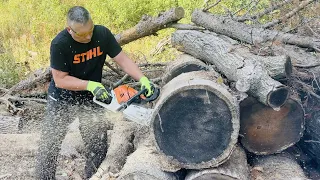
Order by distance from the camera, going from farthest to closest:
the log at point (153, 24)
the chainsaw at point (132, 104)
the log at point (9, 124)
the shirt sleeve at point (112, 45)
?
1. the log at point (153, 24)
2. the log at point (9, 124)
3. the shirt sleeve at point (112, 45)
4. the chainsaw at point (132, 104)

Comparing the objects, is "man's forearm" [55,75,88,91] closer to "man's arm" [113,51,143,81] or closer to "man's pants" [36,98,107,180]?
"man's pants" [36,98,107,180]

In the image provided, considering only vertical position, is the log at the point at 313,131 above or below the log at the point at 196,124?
below

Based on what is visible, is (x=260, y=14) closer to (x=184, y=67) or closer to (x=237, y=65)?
(x=184, y=67)

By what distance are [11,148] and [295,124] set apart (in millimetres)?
3099

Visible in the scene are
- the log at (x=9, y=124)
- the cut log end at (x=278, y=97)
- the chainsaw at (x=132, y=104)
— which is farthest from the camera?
the log at (x=9, y=124)

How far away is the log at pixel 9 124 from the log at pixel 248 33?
9.07 feet

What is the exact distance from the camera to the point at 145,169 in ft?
10.6

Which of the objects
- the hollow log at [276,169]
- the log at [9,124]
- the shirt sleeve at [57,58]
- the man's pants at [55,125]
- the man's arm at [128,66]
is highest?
the shirt sleeve at [57,58]

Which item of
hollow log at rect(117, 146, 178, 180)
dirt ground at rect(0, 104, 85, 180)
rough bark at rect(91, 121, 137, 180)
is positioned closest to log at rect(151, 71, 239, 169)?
hollow log at rect(117, 146, 178, 180)

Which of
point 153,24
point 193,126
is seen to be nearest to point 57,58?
point 193,126

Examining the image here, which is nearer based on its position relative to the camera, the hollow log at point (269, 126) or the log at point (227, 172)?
the log at point (227, 172)

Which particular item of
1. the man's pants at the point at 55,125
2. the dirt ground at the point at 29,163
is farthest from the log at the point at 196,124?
the dirt ground at the point at 29,163

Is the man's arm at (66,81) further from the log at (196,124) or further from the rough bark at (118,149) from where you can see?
the log at (196,124)

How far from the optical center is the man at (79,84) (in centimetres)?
363
